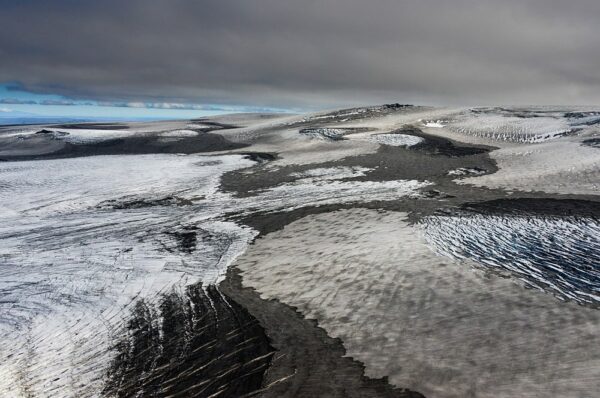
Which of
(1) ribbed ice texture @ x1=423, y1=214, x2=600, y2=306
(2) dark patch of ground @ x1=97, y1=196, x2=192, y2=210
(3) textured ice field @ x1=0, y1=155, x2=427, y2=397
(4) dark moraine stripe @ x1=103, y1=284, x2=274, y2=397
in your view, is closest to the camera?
(4) dark moraine stripe @ x1=103, y1=284, x2=274, y2=397

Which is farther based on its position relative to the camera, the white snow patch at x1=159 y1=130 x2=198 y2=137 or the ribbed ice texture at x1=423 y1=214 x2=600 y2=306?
the white snow patch at x1=159 y1=130 x2=198 y2=137

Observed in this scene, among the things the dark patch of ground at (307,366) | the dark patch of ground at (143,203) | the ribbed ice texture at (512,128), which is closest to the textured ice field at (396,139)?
the ribbed ice texture at (512,128)

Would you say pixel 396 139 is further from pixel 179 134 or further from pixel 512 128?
pixel 179 134

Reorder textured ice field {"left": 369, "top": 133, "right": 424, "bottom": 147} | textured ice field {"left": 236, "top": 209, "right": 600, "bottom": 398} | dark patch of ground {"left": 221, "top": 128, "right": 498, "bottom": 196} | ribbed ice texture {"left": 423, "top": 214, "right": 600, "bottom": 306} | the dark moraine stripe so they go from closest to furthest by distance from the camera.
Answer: textured ice field {"left": 236, "top": 209, "right": 600, "bottom": 398} < the dark moraine stripe < ribbed ice texture {"left": 423, "top": 214, "right": 600, "bottom": 306} < dark patch of ground {"left": 221, "top": 128, "right": 498, "bottom": 196} < textured ice field {"left": 369, "top": 133, "right": 424, "bottom": 147}

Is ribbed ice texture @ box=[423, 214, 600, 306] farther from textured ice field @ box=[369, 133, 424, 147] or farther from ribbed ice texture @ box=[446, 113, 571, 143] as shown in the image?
ribbed ice texture @ box=[446, 113, 571, 143]

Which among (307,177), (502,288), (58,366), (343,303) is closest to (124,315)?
(58,366)

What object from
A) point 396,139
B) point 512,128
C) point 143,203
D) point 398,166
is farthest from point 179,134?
point 512,128

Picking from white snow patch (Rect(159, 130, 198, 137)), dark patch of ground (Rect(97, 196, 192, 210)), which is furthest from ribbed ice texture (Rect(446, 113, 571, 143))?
white snow patch (Rect(159, 130, 198, 137))
